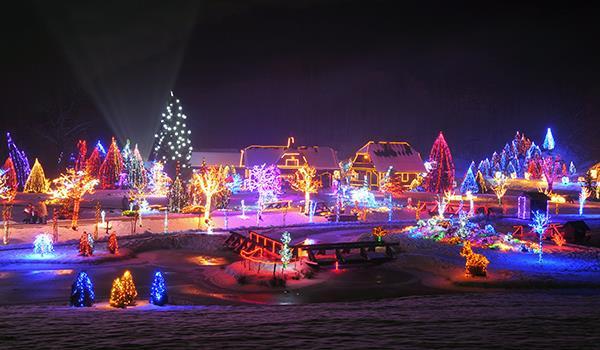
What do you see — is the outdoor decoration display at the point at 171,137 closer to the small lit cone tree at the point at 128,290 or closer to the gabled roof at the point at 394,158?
the gabled roof at the point at 394,158

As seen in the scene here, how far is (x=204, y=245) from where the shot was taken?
26.4 metres

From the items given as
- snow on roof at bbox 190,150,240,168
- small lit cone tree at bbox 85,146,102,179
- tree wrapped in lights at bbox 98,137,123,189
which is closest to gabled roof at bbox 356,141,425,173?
snow on roof at bbox 190,150,240,168

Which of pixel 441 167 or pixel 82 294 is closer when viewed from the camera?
pixel 82 294

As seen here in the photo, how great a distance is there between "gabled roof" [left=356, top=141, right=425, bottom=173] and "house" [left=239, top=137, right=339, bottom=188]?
5.08 meters

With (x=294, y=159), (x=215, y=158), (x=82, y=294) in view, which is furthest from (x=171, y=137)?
(x=82, y=294)

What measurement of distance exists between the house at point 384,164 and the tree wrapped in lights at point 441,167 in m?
6.83

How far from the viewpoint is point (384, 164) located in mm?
64562

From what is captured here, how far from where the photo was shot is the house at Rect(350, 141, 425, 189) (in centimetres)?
6419

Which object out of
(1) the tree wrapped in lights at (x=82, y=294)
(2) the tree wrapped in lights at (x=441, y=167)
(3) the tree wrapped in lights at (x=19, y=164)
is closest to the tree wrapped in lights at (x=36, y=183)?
(3) the tree wrapped in lights at (x=19, y=164)

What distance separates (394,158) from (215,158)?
25.9 metres

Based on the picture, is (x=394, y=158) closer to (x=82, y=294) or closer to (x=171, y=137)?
(x=171, y=137)

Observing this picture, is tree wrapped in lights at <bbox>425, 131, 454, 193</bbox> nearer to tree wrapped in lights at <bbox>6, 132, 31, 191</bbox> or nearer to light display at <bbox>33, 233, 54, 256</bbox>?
light display at <bbox>33, 233, 54, 256</bbox>

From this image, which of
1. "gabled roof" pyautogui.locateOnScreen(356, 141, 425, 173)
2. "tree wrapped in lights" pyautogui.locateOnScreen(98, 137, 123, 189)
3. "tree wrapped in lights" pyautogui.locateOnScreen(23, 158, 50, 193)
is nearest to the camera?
"tree wrapped in lights" pyautogui.locateOnScreen(23, 158, 50, 193)

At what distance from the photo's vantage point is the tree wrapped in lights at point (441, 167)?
54.9 meters
